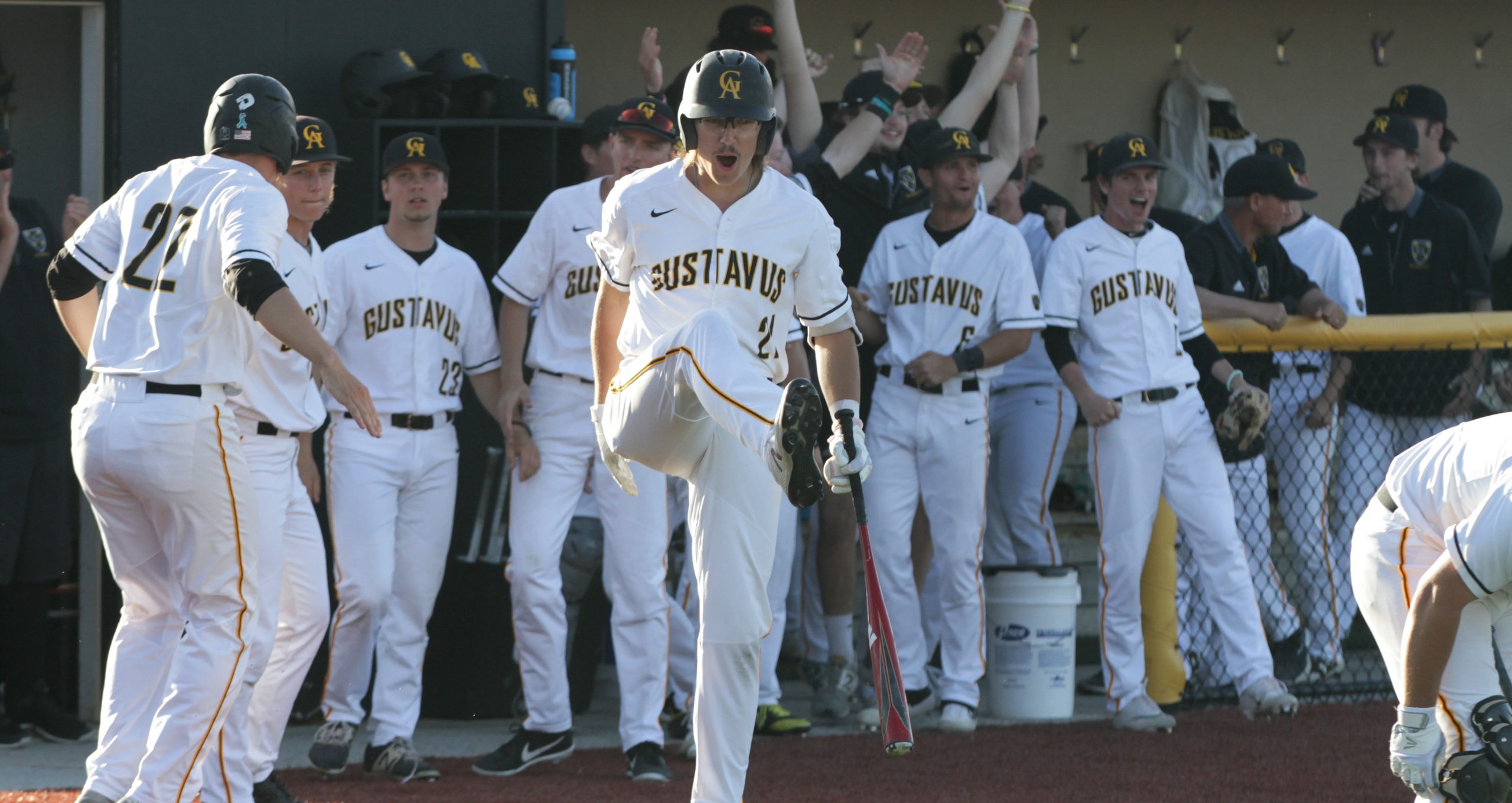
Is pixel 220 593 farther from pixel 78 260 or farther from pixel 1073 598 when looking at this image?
pixel 1073 598

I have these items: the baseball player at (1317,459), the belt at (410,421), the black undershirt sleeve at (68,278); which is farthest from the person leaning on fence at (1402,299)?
the black undershirt sleeve at (68,278)

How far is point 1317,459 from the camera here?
6820mm

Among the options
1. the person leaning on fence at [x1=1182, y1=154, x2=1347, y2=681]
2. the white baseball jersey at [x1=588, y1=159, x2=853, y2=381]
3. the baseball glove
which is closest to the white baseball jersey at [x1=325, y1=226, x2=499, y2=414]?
the white baseball jersey at [x1=588, y1=159, x2=853, y2=381]

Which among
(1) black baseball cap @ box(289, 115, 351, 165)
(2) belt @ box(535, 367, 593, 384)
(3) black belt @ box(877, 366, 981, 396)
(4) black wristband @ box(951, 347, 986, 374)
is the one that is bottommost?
(3) black belt @ box(877, 366, 981, 396)

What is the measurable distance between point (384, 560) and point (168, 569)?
1.14 m

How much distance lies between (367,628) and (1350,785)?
10.2 ft

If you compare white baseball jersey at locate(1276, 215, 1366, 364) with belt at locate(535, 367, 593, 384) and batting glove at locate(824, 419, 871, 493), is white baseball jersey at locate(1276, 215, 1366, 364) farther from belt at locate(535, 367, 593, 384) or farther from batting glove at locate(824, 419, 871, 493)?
batting glove at locate(824, 419, 871, 493)

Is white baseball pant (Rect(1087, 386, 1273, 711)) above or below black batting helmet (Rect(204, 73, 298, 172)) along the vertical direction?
below

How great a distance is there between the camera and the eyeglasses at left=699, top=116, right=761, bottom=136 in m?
4.11

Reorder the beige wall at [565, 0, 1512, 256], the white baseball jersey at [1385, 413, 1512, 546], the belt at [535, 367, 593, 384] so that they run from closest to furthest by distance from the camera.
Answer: the white baseball jersey at [1385, 413, 1512, 546], the belt at [535, 367, 593, 384], the beige wall at [565, 0, 1512, 256]

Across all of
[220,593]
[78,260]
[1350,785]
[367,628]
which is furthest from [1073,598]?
[78,260]

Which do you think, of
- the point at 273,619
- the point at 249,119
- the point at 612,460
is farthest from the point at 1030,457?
the point at 249,119

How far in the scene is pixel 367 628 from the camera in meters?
5.45

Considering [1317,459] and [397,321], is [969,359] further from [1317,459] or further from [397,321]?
[397,321]
